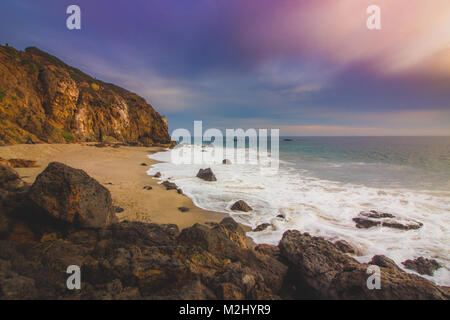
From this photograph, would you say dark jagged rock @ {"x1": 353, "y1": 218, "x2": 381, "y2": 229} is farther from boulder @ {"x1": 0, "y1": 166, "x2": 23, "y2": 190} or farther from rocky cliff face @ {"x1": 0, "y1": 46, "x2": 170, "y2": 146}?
rocky cliff face @ {"x1": 0, "y1": 46, "x2": 170, "y2": 146}

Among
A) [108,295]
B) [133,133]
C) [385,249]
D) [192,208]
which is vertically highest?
[133,133]

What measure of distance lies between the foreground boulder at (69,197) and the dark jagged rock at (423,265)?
7.93 m

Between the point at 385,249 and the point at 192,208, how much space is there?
23.2 feet

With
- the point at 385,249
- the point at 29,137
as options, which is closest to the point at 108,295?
the point at 385,249

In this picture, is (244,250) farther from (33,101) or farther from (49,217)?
(33,101)

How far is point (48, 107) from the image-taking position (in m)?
23.0

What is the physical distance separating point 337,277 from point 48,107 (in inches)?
1288

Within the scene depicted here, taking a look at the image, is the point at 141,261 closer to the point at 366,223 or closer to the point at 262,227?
the point at 262,227

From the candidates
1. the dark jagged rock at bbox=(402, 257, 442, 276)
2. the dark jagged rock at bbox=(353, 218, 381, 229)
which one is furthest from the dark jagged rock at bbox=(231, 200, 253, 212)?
the dark jagged rock at bbox=(402, 257, 442, 276)

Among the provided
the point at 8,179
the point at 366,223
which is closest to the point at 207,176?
the point at 366,223
